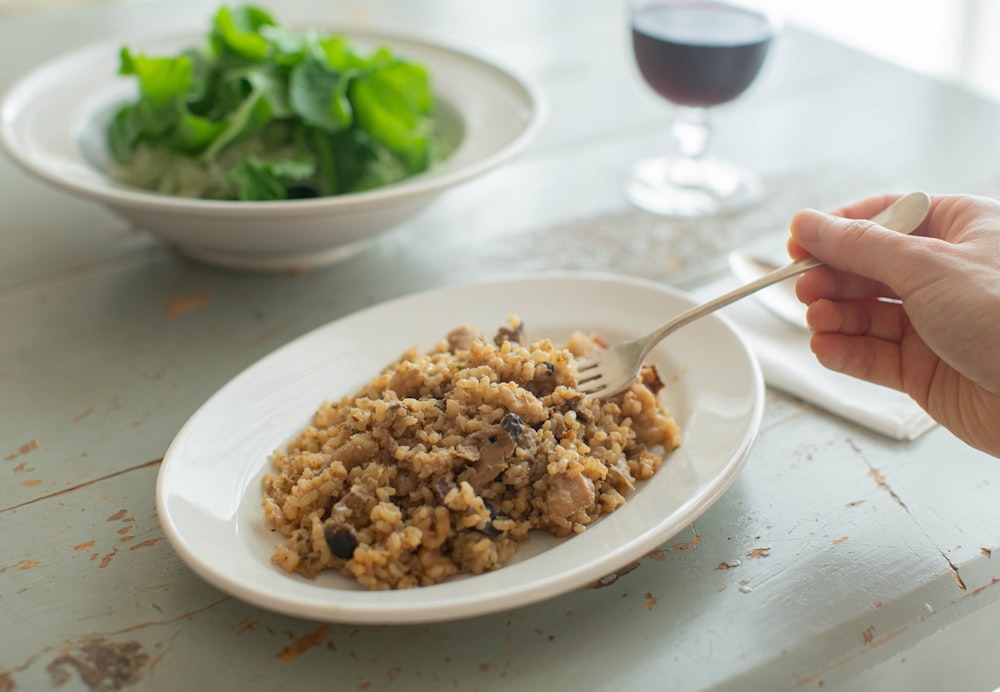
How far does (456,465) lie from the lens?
40.9 inches

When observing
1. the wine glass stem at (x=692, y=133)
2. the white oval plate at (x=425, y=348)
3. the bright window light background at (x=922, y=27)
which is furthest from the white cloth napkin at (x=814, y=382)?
the bright window light background at (x=922, y=27)

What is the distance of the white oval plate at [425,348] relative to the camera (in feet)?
2.94

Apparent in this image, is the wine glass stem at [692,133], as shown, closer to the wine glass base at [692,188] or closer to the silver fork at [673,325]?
the wine glass base at [692,188]

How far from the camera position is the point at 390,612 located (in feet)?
2.83

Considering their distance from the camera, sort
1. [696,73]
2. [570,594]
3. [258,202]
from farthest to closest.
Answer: [696,73] → [258,202] → [570,594]

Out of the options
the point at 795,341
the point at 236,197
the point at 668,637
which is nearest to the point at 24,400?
the point at 236,197

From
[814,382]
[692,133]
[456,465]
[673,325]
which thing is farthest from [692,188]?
[456,465]

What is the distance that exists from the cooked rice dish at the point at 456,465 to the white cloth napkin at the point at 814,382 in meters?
0.28

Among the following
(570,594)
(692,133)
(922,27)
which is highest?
(692,133)

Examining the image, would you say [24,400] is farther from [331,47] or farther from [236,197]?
[331,47]

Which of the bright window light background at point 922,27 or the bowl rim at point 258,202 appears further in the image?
the bright window light background at point 922,27

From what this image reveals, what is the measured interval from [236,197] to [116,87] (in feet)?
1.76

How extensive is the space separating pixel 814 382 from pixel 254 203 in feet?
2.81

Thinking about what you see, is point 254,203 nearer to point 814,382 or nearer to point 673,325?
point 673,325
